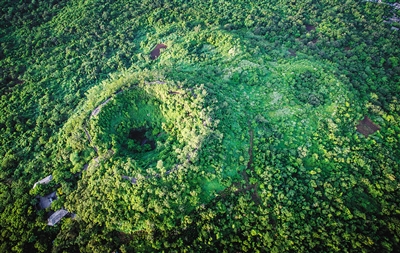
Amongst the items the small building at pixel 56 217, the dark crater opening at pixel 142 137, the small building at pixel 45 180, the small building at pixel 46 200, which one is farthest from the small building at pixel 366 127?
the small building at pixel 45 180

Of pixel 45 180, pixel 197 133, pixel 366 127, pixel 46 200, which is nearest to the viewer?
pixel 197 133

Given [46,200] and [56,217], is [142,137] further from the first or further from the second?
[56,217]

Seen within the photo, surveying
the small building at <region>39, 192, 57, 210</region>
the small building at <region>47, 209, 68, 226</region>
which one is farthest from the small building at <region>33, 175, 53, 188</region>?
the small building at <region>47, 209, 68, 226</region>

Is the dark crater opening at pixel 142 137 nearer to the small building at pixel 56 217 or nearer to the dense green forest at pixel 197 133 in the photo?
the dense green forest at pixel 197 133

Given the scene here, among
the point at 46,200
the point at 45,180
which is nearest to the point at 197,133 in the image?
the point at 45,180

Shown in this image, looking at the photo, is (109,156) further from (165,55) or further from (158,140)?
(165,55)

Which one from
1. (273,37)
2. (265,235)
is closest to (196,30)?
(273,37)
